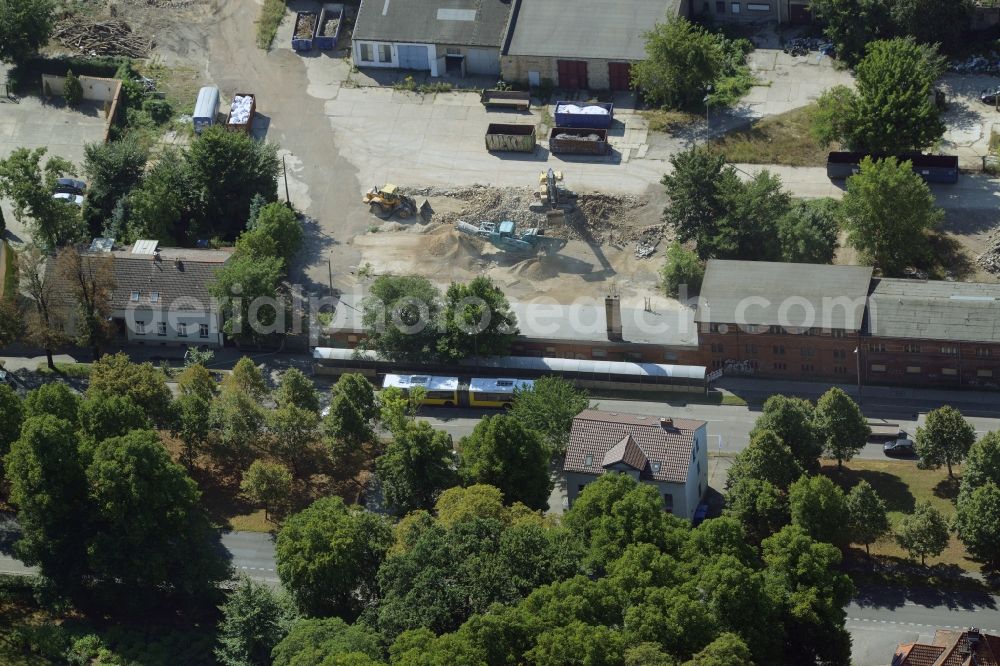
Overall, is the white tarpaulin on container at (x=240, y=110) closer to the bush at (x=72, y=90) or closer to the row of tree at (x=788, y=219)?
the bush at (x=72, y=90)

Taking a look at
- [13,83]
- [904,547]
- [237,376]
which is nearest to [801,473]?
[904,547]

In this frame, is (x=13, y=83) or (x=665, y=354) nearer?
(x=665, y=354)

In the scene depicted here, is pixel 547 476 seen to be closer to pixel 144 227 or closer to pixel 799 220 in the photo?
pixel 799 220

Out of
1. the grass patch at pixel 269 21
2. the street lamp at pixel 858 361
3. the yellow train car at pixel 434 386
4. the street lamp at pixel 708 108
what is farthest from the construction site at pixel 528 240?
the grass patch at pixel 269 21

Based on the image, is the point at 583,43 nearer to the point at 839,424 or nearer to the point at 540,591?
the point at 839,424

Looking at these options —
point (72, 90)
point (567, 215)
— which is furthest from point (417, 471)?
point (72, 90)

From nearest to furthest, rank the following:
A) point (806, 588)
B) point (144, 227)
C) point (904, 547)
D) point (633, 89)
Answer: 1. point (806, 588)
2. point (904, 547)
3. point (144, 227)
4. point (633, 89)
